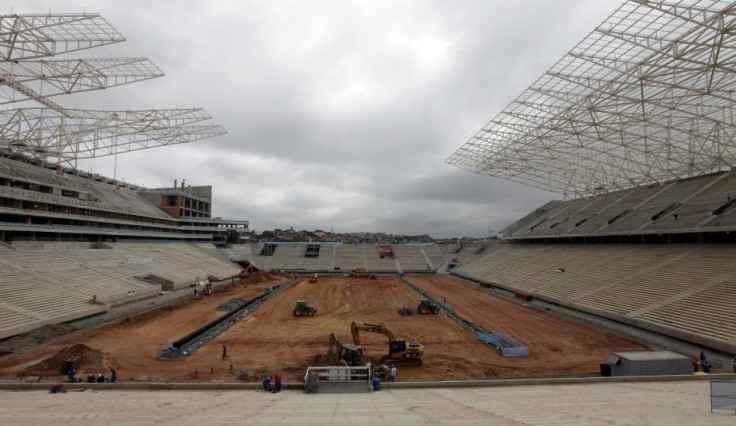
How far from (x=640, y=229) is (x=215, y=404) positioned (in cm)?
4457

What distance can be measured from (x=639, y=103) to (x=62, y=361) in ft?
142

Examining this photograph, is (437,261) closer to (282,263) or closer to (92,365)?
(282,263)

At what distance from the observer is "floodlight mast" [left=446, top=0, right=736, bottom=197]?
2130 centimetres

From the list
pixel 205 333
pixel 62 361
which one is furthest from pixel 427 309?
pixel 62 361

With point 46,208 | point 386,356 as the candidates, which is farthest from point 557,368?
point 46,208

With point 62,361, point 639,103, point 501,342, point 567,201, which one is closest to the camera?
point 62,361

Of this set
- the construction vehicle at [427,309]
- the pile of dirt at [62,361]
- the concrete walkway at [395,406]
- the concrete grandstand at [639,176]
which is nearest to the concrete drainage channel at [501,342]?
the construction vehicle at [427,309]

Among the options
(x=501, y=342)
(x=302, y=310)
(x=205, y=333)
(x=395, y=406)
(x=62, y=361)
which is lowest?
(x=205, y=333)

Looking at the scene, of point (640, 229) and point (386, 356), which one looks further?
point (640, 229)

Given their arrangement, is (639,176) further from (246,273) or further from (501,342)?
(246,273)

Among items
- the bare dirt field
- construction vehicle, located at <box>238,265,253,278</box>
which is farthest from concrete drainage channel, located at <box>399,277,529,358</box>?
construction vehicle, located at <box>238,265,253,278</box>

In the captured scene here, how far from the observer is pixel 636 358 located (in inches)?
591

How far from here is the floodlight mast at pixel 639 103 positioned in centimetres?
2130

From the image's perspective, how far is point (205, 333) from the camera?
910 inches
